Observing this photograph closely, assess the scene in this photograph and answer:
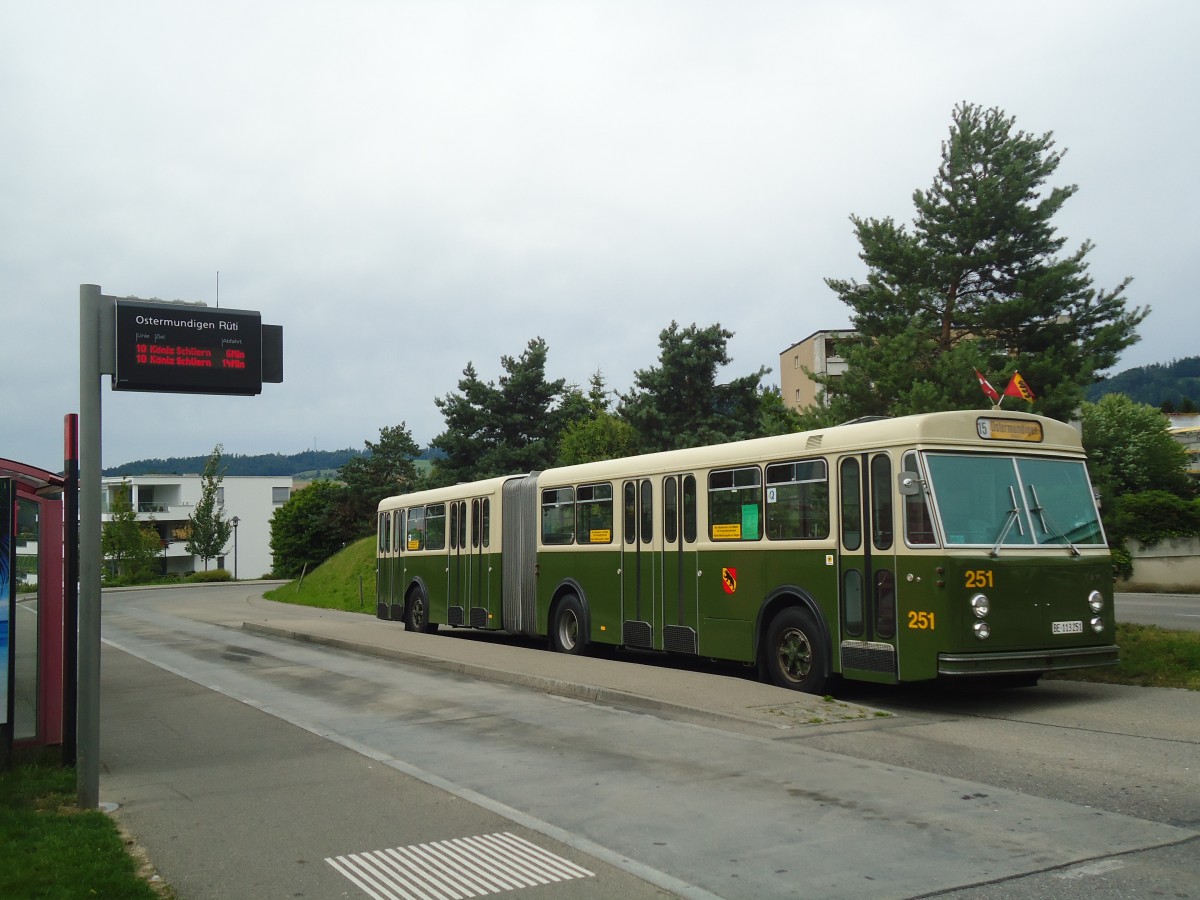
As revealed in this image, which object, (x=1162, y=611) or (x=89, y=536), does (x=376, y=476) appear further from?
(x=89, y=536)

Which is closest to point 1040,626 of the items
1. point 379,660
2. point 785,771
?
point 785,771

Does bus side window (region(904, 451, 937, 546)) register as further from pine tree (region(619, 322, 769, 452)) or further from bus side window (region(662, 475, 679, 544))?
pine tree (region(619, 322, 769, 452))

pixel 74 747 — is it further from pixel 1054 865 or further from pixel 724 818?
pixel 1054 865

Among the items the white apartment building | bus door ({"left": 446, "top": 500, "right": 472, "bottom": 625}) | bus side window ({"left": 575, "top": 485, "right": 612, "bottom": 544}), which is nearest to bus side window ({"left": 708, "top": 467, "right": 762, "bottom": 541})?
bus side window ({"left": 575, "top": 485, "right": 612, "bottom": 544})

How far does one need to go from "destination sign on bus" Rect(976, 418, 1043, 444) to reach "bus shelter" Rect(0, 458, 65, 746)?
8.43 metres

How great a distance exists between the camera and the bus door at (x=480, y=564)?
67.2 ft

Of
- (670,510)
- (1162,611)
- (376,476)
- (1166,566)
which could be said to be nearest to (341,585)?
(376,476)

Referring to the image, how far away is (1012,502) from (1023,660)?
1.56m

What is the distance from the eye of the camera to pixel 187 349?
8.02m

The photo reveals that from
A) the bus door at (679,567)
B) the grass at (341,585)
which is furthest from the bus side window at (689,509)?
the grass at (341,585)

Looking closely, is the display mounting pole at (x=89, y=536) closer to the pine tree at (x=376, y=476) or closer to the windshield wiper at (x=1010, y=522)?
the windshield wiper at (x=1010, y=522)

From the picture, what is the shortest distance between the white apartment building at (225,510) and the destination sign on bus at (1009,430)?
97.1m

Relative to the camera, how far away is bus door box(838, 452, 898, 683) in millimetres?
11102

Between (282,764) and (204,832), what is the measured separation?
85.3 inches
